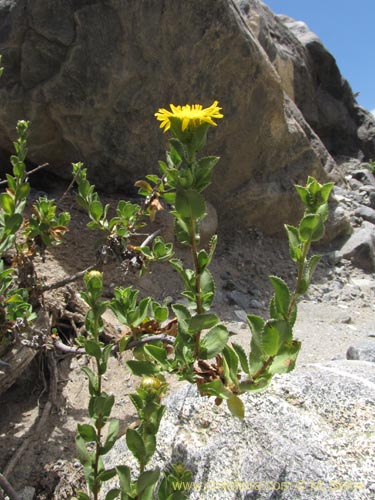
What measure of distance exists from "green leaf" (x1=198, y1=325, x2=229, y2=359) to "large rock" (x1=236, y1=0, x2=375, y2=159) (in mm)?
7145

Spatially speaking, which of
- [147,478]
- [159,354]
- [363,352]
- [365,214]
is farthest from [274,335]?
[365,214]

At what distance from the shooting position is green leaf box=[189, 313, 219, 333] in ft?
3.76

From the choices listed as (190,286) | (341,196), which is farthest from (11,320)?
(341,196)

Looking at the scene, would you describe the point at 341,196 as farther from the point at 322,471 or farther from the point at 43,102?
the point at 322,471

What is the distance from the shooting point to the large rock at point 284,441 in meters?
1.42

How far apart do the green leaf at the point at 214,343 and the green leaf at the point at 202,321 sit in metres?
0.06

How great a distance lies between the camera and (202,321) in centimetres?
115

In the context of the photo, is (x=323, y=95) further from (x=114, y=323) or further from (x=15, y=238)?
(x=15, y=238)

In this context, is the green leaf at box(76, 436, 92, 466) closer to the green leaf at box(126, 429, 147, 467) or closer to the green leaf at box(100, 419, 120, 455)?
the green leaf at box(100, 419, 120, 455)

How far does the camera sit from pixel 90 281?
1.28 metres

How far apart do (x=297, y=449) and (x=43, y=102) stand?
125 inches

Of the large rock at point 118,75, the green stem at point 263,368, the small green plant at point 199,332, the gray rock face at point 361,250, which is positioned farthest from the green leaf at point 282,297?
the gray rock face at point 361,250

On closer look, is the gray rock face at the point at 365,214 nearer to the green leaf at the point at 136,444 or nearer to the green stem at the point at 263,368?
the green stem at the point at 263,368

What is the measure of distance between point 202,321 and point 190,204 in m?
0.28
